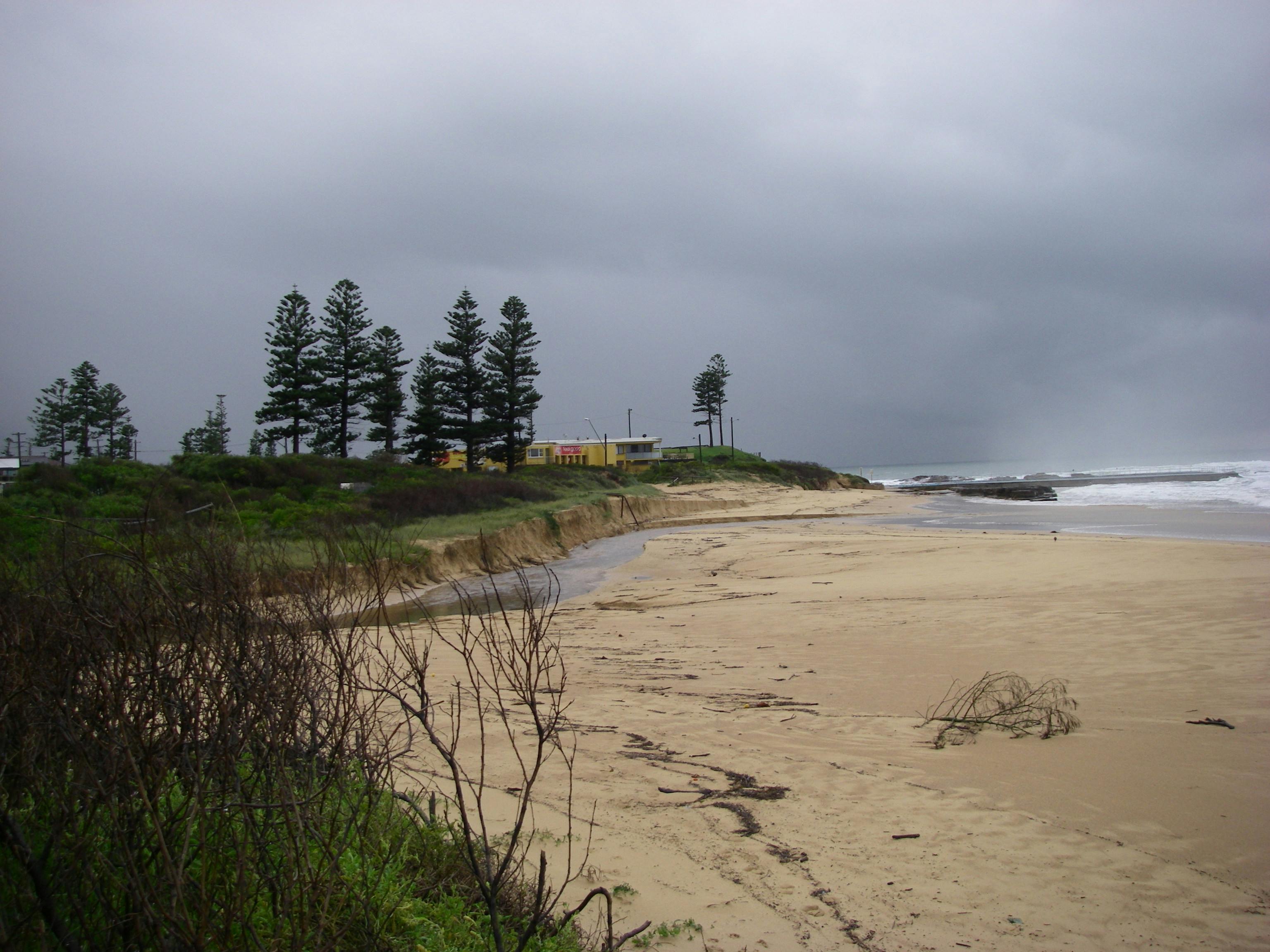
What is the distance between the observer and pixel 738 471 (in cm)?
6116

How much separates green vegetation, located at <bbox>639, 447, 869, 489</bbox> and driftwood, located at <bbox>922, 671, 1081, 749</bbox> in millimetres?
47753

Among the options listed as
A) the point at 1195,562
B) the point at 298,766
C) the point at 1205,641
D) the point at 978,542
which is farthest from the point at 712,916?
the point at 978,542

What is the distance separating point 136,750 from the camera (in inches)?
83.4

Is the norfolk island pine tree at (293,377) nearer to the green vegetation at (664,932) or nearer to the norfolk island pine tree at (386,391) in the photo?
the norfolk island pine tree at (386,391)

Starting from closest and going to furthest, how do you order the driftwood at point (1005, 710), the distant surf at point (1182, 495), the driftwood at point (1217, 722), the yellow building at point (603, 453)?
the driftwood at point (1217, 722)
the driftwood at point (1005, 710)
the distant surf at point (1182, 495)
the yellow building at point (603, 453)

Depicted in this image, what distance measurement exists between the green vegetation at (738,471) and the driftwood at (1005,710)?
47.8 m

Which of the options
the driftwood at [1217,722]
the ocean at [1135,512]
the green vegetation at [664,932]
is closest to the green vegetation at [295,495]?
the green vegetation at [664,932]

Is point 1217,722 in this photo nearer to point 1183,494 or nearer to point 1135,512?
point 1135,512

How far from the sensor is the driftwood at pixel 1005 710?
5680 millimetres

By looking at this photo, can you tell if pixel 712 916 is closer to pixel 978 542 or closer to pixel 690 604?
pixel 690 604

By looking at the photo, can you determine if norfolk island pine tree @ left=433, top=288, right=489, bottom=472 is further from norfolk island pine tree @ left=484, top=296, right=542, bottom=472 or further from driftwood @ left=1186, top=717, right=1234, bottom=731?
driftwood @ left=1186, top=717, right=1234, bottom=731

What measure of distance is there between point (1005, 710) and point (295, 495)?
82.3 ft

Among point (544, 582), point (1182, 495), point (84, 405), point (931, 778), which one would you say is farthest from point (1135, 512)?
point (84, 405)

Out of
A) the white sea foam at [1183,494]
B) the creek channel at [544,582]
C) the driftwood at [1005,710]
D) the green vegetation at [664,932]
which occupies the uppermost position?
the white sea foam at [1183,494]
